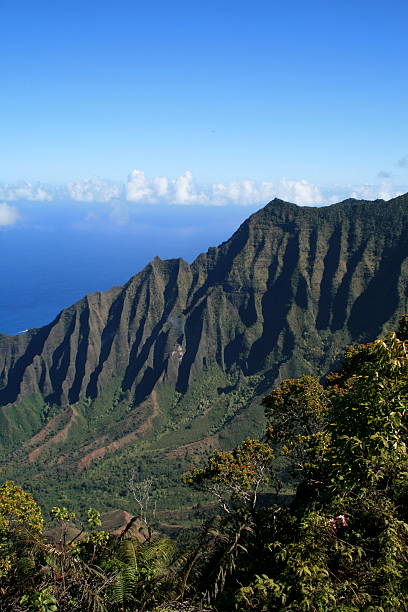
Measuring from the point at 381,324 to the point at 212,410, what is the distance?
65465 millimetres

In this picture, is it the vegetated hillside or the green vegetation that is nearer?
the green vegetation

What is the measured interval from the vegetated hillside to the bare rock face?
460 millimetres

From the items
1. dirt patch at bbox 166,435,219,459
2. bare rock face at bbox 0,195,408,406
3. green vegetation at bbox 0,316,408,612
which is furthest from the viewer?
bare rock face at bbox 0,195,408,406

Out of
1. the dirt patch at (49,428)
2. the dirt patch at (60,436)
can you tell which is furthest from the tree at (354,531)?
the dirt patch at (49,428)

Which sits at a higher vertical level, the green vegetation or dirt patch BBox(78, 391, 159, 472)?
the green vegetation

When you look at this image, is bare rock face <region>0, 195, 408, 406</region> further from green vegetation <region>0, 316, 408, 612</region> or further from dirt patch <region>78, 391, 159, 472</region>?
green vegetation <region>0, 316, 408, 612</region>

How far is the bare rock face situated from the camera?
16575 cm

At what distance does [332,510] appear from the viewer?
39.4ft

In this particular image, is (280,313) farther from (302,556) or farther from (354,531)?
(302,556)

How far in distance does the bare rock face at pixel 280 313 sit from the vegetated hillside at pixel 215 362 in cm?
46

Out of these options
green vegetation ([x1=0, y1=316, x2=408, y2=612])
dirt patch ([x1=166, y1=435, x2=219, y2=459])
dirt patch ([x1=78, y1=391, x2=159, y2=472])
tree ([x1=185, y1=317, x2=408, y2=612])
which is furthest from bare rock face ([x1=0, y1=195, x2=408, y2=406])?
green vegetation ([x1=0, y1=316, x2=408, y2=612])

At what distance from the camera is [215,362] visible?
191 m

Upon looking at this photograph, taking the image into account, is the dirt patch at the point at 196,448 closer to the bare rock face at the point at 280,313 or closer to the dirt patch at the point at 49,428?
the bare rock face at the point at 280,313

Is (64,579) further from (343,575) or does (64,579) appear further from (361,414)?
(361,414)
